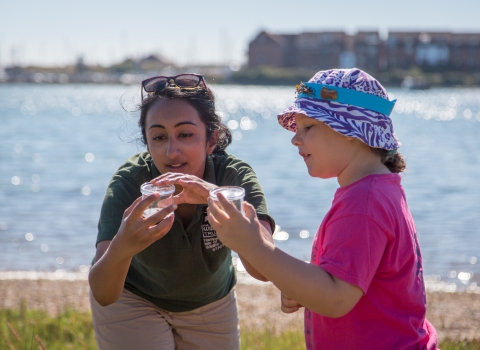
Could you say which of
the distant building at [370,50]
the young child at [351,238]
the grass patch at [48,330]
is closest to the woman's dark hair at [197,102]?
the young child at [351,238]

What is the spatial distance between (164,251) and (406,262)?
4.42 feet

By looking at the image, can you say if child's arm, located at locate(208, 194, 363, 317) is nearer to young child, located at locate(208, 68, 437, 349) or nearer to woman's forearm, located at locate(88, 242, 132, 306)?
young child, located at locate(208, 68, 437, 349)

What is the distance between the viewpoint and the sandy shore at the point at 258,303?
22.0ft

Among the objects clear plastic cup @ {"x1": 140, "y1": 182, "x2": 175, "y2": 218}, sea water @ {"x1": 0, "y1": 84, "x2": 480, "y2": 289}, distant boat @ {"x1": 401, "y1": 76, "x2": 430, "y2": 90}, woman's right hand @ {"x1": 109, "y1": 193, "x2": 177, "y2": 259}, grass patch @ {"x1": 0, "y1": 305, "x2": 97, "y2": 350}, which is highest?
A: clear plastic cup @ {"x1": 140, "y1": 182, "x2": 175, "y2": 218}

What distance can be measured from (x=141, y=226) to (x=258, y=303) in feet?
17.3

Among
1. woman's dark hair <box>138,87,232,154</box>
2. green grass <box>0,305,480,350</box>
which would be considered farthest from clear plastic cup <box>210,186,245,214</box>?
green grass <box>0,305,480,350</box>

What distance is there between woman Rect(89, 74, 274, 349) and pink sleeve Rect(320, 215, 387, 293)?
2.50ft

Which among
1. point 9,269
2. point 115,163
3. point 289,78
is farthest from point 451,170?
point 289,78

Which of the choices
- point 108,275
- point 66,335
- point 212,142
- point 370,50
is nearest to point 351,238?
point 108,275

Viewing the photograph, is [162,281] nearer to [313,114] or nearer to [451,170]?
[313,114]

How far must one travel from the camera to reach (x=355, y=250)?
7.64ft

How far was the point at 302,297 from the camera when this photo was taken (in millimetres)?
2322

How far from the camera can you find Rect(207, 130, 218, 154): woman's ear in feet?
11.8

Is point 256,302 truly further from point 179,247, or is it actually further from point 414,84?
point 414,84
